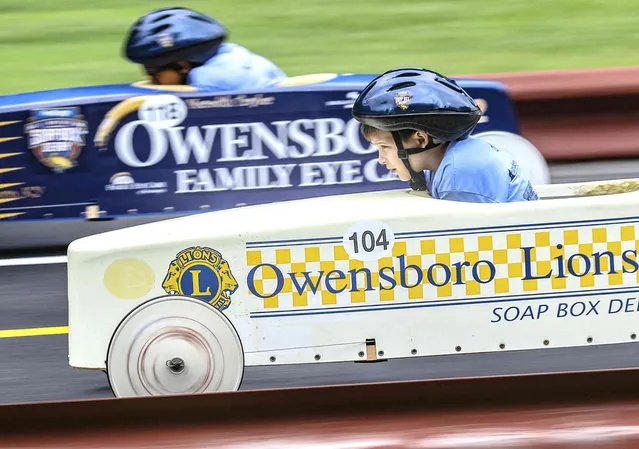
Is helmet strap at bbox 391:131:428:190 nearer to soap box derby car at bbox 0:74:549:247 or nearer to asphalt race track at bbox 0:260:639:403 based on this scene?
asphalt race track at bbox 0:260:639:403

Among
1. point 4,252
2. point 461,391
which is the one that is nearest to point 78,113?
point 4,252

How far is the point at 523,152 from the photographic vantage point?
23.9 ft

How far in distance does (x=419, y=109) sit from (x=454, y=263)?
56cm

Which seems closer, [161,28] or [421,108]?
[421,108]

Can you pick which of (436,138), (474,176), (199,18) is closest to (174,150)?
(199,18)

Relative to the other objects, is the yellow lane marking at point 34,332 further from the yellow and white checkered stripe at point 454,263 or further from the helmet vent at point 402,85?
the helmet vent at point 402,85

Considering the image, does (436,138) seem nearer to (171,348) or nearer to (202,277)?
(202,277)

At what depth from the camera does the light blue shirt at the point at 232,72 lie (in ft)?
22.8

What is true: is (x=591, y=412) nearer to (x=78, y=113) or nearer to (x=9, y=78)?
(x=78, y=113)

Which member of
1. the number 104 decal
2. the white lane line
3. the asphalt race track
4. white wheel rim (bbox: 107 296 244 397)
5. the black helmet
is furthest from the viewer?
the white lane line

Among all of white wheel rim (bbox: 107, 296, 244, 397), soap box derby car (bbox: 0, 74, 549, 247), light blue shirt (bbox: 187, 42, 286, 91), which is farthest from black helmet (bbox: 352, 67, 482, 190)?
light blue shirt (bbox: 187, 42, 286, 91)

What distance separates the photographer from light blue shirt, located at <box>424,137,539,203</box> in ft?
13.8

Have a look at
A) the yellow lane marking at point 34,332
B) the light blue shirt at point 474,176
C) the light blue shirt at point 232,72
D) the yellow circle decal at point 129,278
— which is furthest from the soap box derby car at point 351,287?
the light blue shirt at point 232,72

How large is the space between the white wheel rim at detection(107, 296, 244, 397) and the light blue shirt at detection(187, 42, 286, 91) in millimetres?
3001
